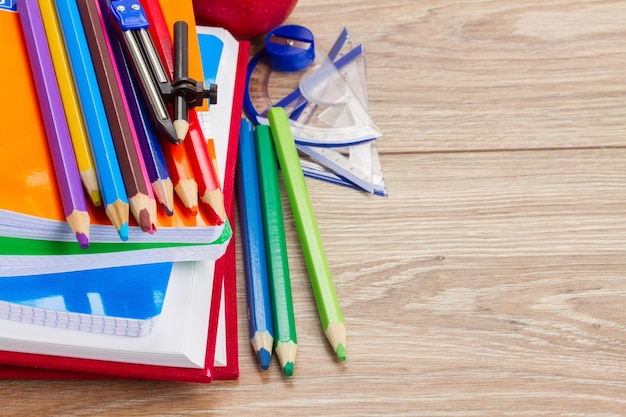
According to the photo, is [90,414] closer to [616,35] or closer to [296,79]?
[296,79]

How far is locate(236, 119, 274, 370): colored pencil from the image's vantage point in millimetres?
463

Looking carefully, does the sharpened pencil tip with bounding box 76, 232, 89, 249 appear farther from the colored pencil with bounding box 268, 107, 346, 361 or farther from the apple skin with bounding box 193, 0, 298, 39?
the apple skin with bounding box 193, 0, 298, 39

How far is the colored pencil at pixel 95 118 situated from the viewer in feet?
1.23

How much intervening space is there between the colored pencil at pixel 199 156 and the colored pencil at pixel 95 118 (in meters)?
0.05

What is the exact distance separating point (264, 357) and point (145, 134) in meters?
0.16

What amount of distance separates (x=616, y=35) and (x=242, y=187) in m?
0.43

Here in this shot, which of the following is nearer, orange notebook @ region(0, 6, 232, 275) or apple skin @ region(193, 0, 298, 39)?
orange notebook @ region(0, 6, 232, 275)

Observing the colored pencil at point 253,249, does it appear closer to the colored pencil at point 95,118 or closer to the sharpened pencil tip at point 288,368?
Result: the sharpened pencil tip at point 288,368

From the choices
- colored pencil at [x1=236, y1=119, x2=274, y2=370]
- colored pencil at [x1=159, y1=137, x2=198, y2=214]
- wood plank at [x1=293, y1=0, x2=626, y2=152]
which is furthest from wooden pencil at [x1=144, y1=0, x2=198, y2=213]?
wood plank at [x1=293, y1=0, x2=626, y2=152]

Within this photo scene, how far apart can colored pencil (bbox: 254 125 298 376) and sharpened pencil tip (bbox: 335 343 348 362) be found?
0.09 feet

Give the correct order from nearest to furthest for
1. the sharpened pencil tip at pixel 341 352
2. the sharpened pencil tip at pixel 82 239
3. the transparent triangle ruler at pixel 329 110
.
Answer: the sharpened pencil tip at pixel 82 239 → the sharpened pencil tip at pixel 341 352 → the transparent triangle ruler at pixel 329 110

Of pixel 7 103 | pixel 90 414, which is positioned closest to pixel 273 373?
pixel 90 414

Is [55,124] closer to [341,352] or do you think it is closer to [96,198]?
[96,198]

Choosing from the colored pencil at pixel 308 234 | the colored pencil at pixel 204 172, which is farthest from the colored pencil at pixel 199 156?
the colored pencil at pixel 308 234
